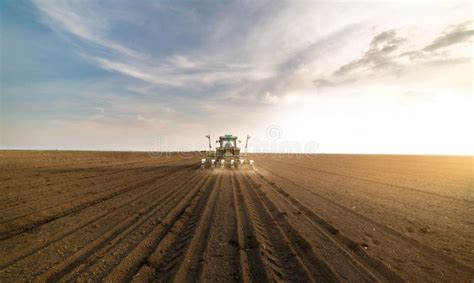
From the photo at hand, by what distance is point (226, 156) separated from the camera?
89.5ft

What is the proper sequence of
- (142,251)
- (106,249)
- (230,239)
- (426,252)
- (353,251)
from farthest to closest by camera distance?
(230,239) < (426,252) < (353,251) < (106,249) < (142,251)

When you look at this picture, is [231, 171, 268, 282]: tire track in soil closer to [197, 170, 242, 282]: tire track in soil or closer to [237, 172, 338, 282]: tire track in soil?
[197, 170, 242, 282]: tire track in soil

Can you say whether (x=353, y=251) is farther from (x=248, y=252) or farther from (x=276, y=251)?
(x=248, y=252)

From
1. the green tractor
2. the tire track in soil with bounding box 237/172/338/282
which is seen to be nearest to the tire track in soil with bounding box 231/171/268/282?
the tire track in soil with bounding box 237/172/338/282

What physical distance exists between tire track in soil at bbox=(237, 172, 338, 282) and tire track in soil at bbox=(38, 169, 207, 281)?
3296 mm

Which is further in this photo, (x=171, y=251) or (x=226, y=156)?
(x=226, y=156)

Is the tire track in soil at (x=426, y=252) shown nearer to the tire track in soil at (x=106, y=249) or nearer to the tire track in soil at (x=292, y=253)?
the tire track in soil at (x=292, y=253)

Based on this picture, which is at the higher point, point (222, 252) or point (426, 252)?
point (222, 252)

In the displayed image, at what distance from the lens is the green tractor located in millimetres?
25969

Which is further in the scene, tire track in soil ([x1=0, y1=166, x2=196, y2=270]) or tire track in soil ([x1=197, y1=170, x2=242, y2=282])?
tire track in soil ([x1=0, y1=166, x2=196, y2=270])

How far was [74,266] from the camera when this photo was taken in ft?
16.1

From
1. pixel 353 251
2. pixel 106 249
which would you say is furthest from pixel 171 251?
pixel 353 251

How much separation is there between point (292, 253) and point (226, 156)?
21.8 m

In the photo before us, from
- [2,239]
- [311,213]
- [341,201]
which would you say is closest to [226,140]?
[341,201]
